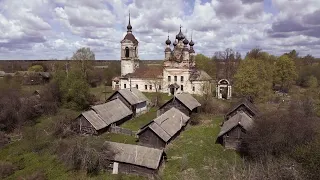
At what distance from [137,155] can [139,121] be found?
523 inches

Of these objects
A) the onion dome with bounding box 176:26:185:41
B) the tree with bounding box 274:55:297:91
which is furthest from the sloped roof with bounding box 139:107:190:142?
the tree with bounding box 274:55:297:91

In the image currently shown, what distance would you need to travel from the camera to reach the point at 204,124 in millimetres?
29828

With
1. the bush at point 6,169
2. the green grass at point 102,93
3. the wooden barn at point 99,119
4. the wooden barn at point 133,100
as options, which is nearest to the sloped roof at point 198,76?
the wooden barn at point 133,100

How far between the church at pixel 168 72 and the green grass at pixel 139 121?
31.6 ft

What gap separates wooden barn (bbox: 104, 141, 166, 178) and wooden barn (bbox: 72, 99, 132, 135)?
6702 mm

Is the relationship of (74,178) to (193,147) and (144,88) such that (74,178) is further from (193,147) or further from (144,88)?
(144,88)

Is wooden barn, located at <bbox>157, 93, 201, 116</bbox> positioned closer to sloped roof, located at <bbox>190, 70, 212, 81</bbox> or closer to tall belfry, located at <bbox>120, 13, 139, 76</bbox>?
sloped roof, located at <bbox>190, 70, 212, 81</bbox>

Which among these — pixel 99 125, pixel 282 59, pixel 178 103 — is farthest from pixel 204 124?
pixel 282 59

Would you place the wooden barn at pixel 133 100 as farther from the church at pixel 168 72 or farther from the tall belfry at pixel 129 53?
the tall belfry at pixel 129 53

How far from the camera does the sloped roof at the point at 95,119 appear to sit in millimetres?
24875

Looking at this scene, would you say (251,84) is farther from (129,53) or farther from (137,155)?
(137,155)

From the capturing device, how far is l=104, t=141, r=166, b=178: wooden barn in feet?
57.4

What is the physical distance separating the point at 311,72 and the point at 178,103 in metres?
44.5

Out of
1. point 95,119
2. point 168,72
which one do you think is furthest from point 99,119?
point 168,72
